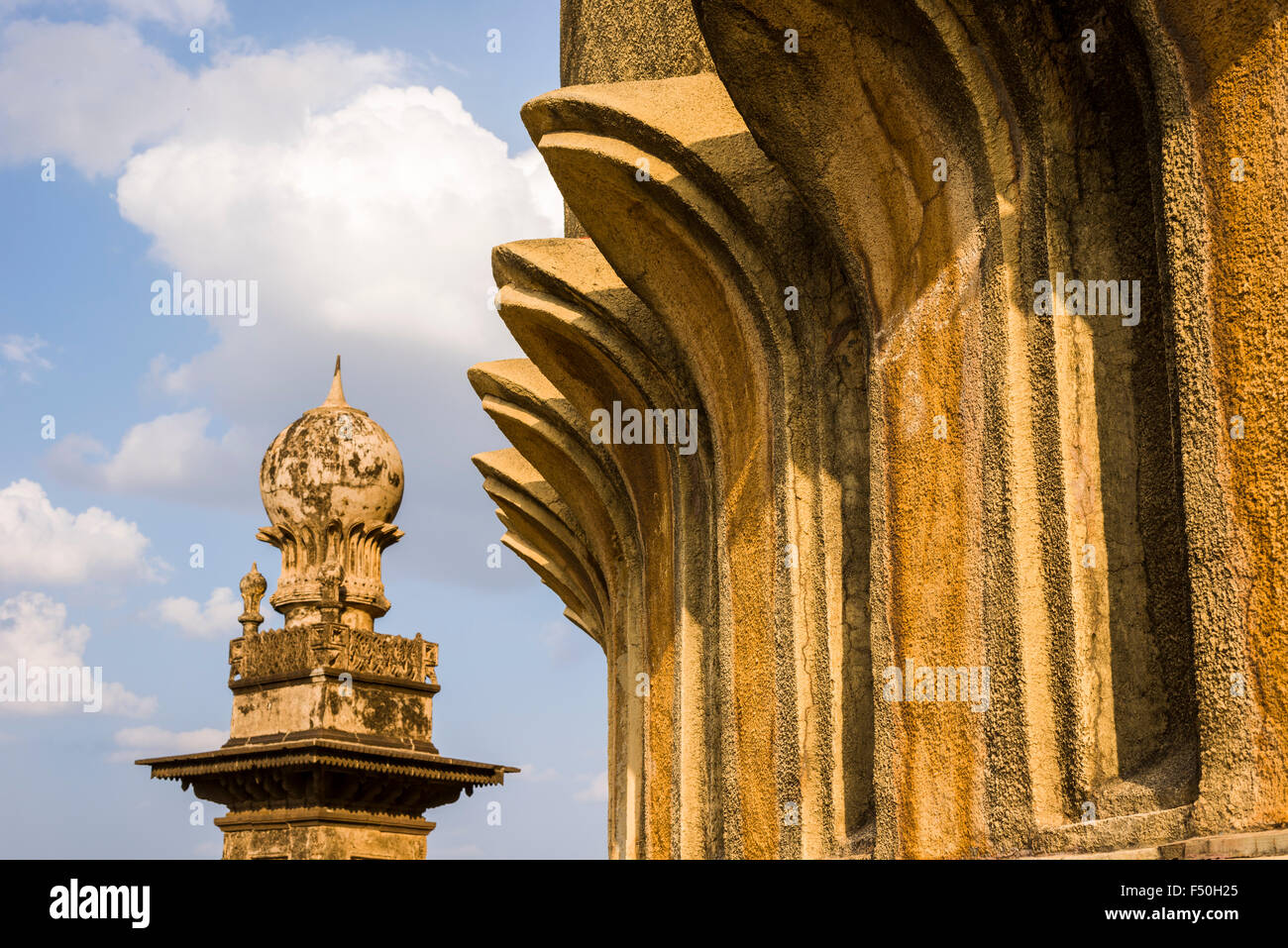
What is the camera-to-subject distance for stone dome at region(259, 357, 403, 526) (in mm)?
19000

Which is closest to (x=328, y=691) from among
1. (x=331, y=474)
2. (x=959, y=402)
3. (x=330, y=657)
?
Result: (x=330, y=657)

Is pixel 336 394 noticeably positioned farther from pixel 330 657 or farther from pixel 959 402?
pixel 959 402

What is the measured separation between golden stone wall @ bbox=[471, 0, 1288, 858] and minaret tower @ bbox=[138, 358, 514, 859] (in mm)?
10292

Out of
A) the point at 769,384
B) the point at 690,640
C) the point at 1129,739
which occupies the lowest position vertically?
the point at 1129,739

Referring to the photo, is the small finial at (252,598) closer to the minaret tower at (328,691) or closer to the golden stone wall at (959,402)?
the minaret tower at (328,691)

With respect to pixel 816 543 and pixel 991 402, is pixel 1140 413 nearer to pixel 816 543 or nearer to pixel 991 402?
pixel 991 402

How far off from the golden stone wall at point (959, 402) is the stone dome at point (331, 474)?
10.6 m

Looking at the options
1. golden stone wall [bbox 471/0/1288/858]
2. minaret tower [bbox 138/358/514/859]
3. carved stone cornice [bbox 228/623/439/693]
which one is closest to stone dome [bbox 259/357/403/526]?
minaret tower [bbox 138/358/514/859]

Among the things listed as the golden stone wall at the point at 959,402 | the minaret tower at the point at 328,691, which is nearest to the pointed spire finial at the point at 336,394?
the minaret tower at the point at 328,691

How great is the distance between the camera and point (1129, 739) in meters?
4.85

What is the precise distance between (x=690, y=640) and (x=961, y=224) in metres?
3.70

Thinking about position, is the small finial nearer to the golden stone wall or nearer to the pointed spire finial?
the pointed spire finial

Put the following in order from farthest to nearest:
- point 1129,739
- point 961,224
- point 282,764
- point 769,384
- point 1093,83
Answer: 1. point 282,764
2. point 769,384
3. point 961,224
4. point 1093,83
5. point 1129,739
